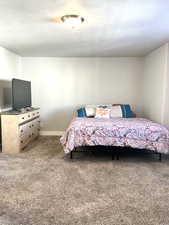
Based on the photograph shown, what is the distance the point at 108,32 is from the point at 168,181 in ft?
8.01

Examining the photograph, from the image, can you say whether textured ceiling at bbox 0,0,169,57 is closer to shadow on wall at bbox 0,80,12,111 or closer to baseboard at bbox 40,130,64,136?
shadow on wall at bbox 0,80,12,111

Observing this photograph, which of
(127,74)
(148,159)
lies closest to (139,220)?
(148,159)

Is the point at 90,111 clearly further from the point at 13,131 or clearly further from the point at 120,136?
the point at 13,131

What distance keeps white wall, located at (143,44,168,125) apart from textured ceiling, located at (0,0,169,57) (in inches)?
10.6

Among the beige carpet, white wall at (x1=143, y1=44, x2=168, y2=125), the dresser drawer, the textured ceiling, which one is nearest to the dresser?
the dresser drawer

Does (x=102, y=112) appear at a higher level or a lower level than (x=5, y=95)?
lower

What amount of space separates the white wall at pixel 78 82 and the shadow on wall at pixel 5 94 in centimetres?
88

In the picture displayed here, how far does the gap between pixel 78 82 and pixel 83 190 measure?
341 centimetres

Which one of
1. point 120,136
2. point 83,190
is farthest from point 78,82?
point 83,190

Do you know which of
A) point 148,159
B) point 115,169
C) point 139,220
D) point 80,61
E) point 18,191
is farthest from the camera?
point 80,61

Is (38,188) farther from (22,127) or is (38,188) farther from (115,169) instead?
(22,127)

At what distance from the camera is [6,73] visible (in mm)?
4273

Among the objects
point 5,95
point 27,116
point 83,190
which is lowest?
point 83,190

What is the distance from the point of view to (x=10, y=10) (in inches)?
87.4
